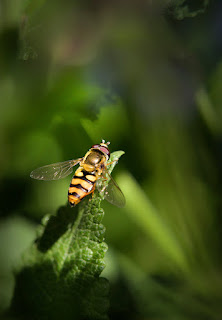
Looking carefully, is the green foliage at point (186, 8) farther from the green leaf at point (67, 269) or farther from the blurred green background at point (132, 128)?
the green leaf at point (67, 269)

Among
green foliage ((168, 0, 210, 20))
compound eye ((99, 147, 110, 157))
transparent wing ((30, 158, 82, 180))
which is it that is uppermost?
green foliage ((168, 0, 210, 20))

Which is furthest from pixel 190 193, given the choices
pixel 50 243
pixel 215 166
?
pixel 50 243

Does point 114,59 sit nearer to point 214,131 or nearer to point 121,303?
point 214,131

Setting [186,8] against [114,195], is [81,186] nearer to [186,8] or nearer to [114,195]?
[114,195]

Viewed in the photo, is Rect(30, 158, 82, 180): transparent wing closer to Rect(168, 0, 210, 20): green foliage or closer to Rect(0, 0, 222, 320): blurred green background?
Rect(0, 0, 222, 320): blurred green background

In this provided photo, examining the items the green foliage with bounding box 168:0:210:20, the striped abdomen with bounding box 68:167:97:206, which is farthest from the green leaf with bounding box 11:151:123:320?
the green foliage with bounding box 168:0:210:20

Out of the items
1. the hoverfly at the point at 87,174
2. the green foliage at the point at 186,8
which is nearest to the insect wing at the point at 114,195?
the hoverfly at the point at 87,174

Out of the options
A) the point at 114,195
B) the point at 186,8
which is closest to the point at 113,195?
the point at 114,195
